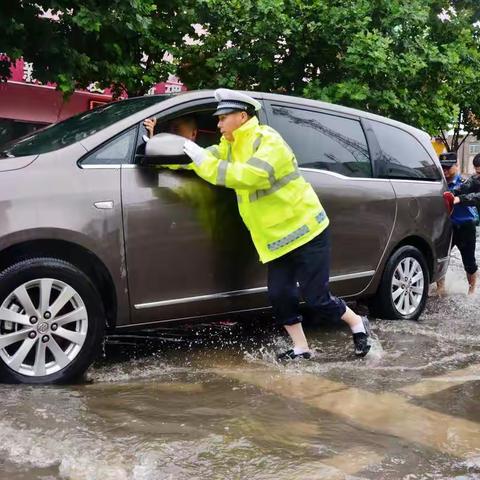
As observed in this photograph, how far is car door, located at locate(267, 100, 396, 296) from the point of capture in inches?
187

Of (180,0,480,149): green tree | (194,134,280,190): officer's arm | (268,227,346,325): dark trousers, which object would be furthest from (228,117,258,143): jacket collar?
(180,0,480,149): green tree

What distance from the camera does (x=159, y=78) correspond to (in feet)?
31.9

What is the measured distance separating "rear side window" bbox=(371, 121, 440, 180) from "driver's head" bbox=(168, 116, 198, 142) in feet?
5.79

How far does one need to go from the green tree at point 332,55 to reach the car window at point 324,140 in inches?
170

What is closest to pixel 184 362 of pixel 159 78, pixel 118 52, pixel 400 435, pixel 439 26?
pixel 400 435

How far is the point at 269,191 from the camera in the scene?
4020mm

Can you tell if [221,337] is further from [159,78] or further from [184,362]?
[159,78]

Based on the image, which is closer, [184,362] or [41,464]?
[41,464]

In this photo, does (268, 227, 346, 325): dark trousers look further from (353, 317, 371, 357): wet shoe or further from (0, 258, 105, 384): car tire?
(0, 258, 105, 384): car tire

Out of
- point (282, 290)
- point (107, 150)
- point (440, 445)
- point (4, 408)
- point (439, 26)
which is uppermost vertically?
point (439, 26)

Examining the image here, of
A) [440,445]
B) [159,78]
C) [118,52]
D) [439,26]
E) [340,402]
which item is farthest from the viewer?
[439,26]

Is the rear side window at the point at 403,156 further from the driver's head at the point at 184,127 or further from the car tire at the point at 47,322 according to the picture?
the car tire at the point at 47,322

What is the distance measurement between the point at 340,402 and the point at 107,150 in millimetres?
1884

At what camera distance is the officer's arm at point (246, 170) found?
381 cm
